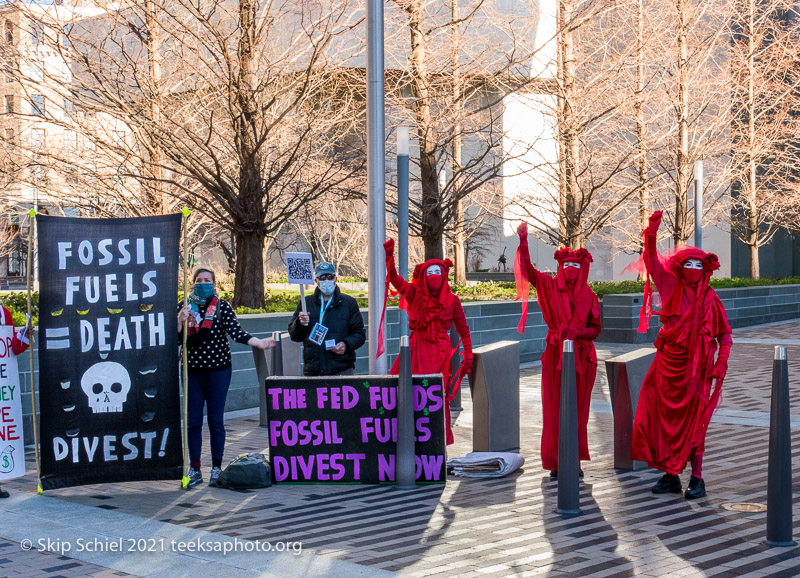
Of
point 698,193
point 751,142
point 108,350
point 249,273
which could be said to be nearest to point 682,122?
point 751,142

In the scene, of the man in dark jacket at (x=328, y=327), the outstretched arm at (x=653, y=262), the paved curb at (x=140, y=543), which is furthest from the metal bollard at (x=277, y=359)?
the outstretched arm at (x=653, y=262)

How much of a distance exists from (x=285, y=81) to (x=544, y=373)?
794 centimetres

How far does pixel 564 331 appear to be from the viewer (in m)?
8.14

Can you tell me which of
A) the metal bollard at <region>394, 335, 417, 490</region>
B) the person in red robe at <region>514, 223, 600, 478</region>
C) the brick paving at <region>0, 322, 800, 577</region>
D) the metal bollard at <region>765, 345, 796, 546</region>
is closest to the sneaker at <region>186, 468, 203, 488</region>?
the brick paving at <region>0, 322, 800, 577</region>

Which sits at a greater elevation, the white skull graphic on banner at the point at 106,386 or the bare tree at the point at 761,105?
the bare tree at the point at 761,105

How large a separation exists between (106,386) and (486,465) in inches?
119

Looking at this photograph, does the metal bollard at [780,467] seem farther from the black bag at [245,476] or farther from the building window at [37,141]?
the building window at [37,141]

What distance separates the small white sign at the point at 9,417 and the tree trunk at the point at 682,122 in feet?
52.0

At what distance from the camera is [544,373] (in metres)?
8.21

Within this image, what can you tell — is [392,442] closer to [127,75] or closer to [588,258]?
[588,258]

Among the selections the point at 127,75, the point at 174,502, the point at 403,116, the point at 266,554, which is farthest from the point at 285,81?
the point at 266,554

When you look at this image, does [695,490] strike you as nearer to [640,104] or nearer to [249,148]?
[249,148]

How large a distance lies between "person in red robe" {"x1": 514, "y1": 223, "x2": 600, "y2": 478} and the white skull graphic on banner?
3.22 m

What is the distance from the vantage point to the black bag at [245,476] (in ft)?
25.1
